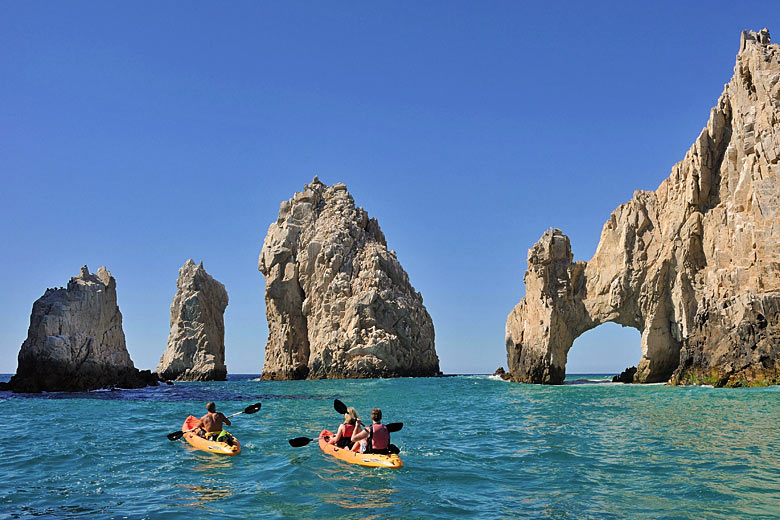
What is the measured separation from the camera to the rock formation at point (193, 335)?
8706 centimetres

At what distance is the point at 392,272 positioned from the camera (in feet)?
281

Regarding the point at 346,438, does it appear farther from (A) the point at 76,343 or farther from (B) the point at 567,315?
(A) the point at 76,343

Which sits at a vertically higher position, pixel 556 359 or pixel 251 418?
pixel 556 359

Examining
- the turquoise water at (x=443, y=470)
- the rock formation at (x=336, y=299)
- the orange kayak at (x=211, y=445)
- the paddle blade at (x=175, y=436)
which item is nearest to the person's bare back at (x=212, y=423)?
the orange kayak at (x=211, y=445)

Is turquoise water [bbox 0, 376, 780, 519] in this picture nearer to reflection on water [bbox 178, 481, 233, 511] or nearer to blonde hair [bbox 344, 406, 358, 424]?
reflection on water [bbox 178, 481, 233, 511]

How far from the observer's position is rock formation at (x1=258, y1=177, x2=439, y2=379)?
77.4m

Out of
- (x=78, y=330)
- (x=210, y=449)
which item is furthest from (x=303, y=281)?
(x=210, y=449)

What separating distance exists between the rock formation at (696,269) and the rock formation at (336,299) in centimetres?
2801

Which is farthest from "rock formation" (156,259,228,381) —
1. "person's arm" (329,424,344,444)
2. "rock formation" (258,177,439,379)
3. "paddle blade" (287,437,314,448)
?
"person's arm" (329,424,344,444)

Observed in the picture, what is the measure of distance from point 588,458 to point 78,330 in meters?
48.0

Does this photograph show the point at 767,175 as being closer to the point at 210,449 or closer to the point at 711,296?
the point at 711,296

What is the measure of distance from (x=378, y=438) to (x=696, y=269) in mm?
33447

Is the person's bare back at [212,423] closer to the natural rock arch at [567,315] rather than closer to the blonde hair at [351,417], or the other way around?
the blonde hair at [351,417]

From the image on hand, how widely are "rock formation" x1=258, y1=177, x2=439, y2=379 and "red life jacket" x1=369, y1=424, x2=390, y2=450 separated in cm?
6078
